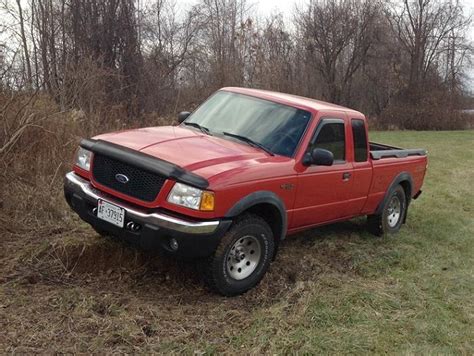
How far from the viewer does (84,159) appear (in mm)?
4691

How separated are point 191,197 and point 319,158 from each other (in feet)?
4.98

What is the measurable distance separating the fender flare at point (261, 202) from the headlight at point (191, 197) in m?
0.25

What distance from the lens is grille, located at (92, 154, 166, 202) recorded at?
4047mm

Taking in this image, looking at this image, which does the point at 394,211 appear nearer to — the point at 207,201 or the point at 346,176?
the point at 346,176

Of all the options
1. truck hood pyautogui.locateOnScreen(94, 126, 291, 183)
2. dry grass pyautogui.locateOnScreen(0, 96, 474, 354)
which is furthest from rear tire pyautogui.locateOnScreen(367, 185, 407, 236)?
truck hood pyautogui.locateOnScreen(94, 126, 291, 183)

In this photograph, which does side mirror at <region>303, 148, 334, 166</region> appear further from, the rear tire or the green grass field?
the rear tire

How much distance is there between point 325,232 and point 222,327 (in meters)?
3.25

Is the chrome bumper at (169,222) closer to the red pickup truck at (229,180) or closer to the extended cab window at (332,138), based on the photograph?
the red pickup truck at (229,180)

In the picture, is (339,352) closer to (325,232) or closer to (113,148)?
(113,148)

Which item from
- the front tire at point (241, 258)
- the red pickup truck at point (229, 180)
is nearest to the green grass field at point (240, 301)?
the front tire at point (241, 258)

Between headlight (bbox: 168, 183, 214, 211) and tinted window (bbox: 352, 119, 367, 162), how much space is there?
253cm

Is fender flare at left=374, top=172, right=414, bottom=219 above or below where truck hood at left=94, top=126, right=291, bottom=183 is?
below

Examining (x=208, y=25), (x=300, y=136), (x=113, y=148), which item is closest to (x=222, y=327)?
(x=113, y=148)

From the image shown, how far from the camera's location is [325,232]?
22.1ft
